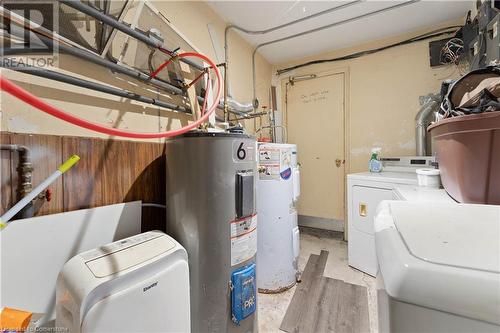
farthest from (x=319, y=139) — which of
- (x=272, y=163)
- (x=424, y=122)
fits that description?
(x=272, y=163)

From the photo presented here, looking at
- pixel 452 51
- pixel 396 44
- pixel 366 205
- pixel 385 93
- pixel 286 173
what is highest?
pixel 396 44

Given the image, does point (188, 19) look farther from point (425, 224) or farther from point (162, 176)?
point (425, 224)

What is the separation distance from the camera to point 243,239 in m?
1.06

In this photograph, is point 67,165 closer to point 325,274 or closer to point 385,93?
point 325,274

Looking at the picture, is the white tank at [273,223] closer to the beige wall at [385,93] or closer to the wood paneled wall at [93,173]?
the wood paneled wall at [93,173]

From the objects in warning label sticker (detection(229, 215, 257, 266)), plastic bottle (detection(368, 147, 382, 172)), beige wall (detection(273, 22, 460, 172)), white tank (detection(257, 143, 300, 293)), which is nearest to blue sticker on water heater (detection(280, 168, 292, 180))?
white tank (detection(257, 143, 300, 293))

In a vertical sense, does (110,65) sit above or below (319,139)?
above

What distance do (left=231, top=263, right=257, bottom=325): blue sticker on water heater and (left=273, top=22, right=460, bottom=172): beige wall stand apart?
7.38 feet

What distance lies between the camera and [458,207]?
60 centimetres

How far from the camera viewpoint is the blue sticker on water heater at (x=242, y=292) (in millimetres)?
1027

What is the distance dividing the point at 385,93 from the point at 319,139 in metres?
0.96

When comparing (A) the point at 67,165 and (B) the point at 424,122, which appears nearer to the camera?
(A) the point at 67,165

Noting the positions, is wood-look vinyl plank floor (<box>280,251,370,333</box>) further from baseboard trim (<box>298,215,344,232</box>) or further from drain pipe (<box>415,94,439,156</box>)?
drain pipe (<box>415,94,439,156</box>)

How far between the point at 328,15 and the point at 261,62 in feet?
3.45
